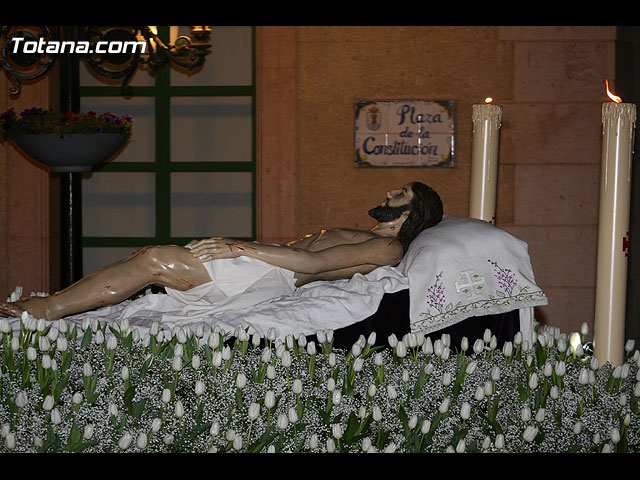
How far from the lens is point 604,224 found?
111 inches

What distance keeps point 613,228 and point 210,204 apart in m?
3.73

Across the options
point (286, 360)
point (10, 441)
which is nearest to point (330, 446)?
point (286, 360)

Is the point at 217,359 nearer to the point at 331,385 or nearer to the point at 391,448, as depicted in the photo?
the point at 331,385

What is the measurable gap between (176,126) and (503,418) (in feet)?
12.7

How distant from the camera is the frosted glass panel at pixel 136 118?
602cm

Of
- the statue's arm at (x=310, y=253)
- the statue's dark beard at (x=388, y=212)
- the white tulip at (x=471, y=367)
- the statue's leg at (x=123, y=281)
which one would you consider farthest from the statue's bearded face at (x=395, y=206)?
the white tulip at (x=471, y=367)

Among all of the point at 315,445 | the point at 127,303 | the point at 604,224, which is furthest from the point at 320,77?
the point at 315,445

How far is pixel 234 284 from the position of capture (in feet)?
11.9

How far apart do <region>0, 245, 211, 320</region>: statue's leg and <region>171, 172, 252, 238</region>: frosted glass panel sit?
249 centimetres

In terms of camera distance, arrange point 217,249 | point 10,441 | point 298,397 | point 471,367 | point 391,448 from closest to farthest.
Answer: point 10,441, point 391,448, point 298,397, point 471,367, point 217,249

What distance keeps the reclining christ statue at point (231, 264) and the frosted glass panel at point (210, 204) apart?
91.0 inches

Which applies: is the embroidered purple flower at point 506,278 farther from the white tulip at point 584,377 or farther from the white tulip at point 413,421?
the white tulip at point 413,421

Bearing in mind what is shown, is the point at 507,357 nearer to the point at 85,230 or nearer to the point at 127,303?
the point at 127,303

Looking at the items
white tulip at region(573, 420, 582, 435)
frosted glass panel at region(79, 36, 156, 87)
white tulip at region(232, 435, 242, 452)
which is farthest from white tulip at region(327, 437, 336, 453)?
frosted glass panel at region(79, 36, 156, 87)
